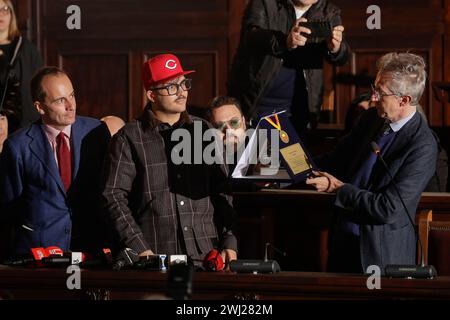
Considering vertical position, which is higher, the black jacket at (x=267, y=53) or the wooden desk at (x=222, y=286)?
the black jacket at (x=267, y=53)

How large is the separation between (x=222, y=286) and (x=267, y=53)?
2212 millimetres

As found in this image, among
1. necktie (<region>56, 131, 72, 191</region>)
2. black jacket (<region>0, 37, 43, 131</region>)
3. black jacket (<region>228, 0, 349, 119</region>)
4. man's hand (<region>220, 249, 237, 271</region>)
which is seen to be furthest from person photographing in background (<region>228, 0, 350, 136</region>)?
man's hand (<region>220, 249, 237, 271</region>)

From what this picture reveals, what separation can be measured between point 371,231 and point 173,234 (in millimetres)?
909

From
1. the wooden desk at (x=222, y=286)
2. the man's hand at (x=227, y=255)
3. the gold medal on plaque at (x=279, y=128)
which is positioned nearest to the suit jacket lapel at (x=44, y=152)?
the wooden desk at (x=222, y=286)

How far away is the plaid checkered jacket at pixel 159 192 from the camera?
17.1 ft

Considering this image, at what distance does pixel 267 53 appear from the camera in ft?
21.3

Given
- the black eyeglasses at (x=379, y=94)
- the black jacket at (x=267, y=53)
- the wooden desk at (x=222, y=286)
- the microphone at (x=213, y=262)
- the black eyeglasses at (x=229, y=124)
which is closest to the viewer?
the wooden desk at (x=222, y=286)

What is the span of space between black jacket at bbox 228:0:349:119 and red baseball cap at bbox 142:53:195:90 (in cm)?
116

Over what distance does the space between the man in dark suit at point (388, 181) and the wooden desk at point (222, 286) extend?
0.50 metres

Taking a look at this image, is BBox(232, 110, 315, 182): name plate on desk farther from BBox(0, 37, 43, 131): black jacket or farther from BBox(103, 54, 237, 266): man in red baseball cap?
BBox(0, 37, 43, 131): black jacket

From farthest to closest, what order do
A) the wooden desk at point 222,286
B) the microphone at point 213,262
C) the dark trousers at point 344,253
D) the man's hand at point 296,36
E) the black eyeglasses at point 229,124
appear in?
the man's hand at point 296,36 → the black eyeglasses at point 229,124 → the dark trousers at point 344,253 → the microphone at point 213,262 → the wooden desk at point 222,286

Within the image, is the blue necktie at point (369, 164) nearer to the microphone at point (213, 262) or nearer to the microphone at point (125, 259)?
the microphone at point (213, 262)

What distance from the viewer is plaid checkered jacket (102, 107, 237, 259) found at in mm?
5227
